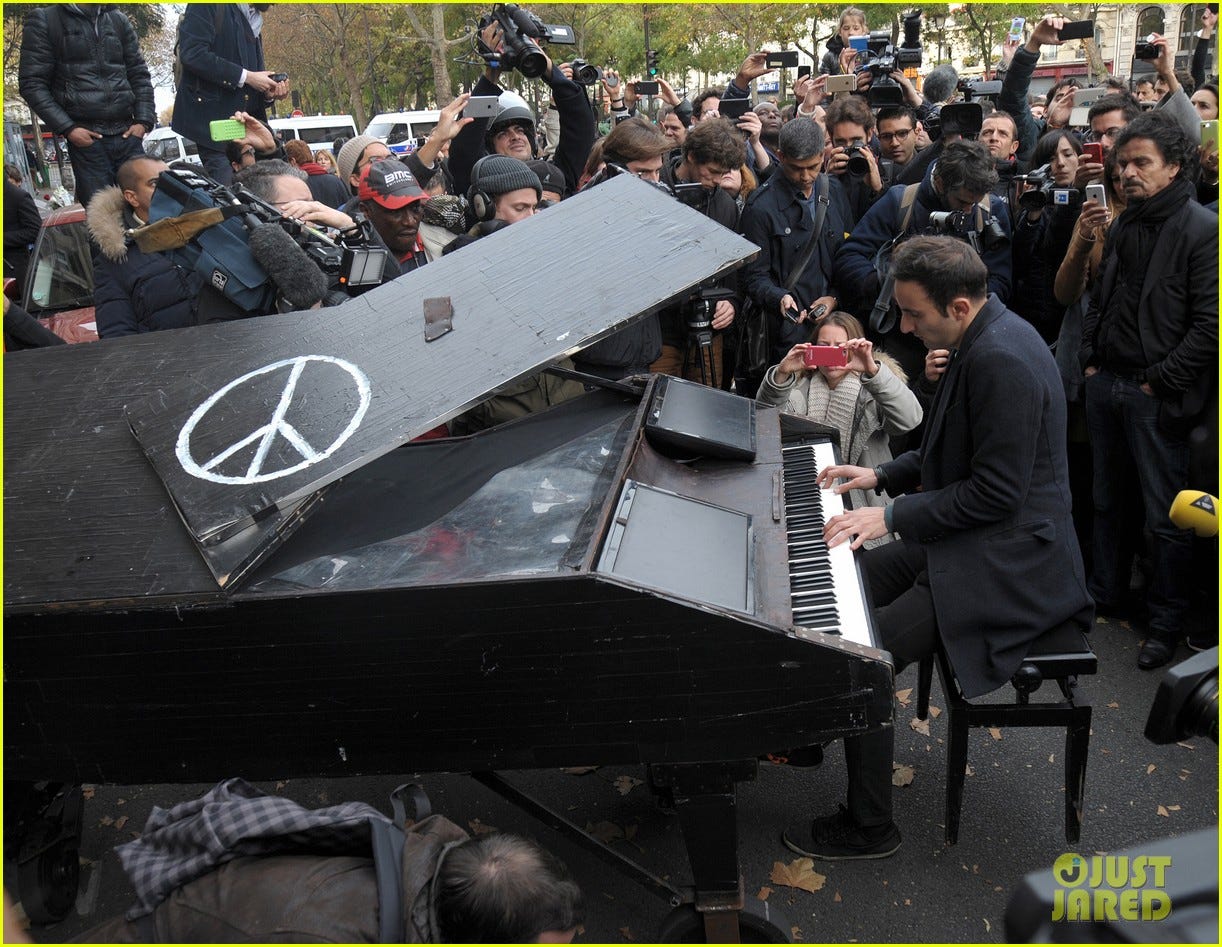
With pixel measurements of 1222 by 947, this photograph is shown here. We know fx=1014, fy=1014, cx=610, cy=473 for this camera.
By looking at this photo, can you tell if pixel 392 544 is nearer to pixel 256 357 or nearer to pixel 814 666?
pixel 256 357

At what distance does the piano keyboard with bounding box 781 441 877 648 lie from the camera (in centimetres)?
252

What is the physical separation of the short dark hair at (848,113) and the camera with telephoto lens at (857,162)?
0.38 meters

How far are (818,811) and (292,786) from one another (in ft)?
6.50

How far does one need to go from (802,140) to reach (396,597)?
12.5 feet

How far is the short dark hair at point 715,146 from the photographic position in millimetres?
5402

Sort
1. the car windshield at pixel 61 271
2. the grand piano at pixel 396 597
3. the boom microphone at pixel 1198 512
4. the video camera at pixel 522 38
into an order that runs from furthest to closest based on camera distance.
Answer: the car windshield at pixel 61 271, the video camera at pixel 522 38, the grand piano at pixel 396 597, the boom microphone at pixel 1198 512

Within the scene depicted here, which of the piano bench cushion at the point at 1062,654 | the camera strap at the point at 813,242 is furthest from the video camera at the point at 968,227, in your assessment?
the piano bench cushion at the point at 1062,654

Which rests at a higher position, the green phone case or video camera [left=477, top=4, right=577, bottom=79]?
video camera [left=477, top=4, right=577, bottom=79]

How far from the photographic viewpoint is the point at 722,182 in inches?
224

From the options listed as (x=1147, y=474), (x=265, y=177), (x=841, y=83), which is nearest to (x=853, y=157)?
(x=841, y=83)

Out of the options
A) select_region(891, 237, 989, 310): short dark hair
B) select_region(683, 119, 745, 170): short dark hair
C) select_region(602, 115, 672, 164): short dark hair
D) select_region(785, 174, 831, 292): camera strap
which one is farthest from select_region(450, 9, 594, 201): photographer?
select_region(891, 237, 989, 310): short dark hair

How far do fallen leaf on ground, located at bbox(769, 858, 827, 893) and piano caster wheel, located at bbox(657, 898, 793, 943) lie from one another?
0.45m

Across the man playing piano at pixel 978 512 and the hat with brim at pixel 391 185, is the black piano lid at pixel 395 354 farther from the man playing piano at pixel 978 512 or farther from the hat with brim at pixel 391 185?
the hat with brim at pixel 391 185

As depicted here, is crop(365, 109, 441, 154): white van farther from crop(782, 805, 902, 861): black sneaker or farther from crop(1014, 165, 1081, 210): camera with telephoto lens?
crop(782, 805, 902, 861): black sneaker
